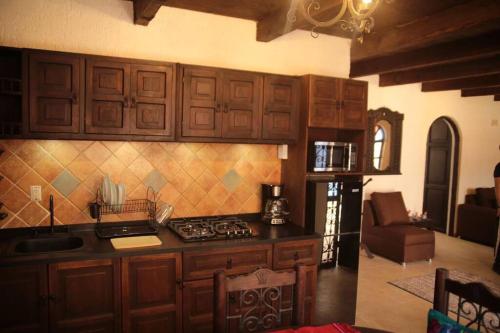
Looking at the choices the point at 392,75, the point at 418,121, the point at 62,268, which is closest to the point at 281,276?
the point at 62,268

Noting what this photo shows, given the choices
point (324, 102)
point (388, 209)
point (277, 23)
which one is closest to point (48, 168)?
point (277, 23)

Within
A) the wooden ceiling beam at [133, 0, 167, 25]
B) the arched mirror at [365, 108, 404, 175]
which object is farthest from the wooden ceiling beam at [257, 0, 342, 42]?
the arched mirror at [365, 108, 404, 175]

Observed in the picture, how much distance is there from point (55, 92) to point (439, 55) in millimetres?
3579

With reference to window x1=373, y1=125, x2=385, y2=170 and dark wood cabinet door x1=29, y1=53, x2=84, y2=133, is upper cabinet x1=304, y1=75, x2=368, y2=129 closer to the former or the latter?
dark wood cabinet door x1=29, y1=53, x2=84, y2=133

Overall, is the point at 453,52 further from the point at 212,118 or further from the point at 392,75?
the point at 212,118

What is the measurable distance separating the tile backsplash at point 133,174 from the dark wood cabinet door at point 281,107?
1.15ft

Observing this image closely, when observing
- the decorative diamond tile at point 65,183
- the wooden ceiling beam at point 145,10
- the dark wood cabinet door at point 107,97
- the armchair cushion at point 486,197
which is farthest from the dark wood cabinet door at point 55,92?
the armchair cushion at point 486,197

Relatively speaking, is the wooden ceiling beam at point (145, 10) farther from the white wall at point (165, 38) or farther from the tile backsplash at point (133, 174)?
the tile backsplash at point (133, 174)

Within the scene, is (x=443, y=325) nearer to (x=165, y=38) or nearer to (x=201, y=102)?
(x=201, y=102)

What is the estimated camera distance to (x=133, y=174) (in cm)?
305

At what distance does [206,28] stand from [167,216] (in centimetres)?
162

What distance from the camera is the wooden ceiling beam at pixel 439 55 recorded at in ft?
11.5

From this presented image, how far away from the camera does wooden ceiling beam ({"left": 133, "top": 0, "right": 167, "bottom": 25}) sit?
2546mm

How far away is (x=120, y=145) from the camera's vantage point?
2986 mm
